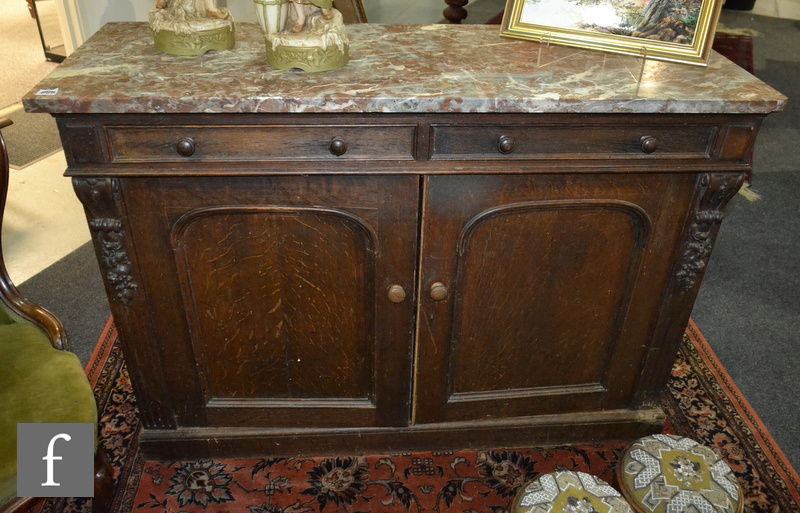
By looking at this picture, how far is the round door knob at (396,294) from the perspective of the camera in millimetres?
1560

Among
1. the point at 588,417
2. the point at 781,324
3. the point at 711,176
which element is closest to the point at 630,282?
the point at 711,176

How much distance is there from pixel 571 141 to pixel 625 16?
0.39 m

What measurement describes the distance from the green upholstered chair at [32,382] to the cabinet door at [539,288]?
79 centimetres

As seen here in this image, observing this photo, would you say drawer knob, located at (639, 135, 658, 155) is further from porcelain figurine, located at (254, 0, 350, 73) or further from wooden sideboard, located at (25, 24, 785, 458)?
porcelain figurine, located at (254, 0, 350, 73)

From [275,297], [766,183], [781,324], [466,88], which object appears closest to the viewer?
[466,88]

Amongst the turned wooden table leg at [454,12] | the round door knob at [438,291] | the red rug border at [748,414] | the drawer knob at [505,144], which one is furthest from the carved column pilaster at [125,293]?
the turned wooden table leg at [454,12]

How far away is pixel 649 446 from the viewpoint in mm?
1592

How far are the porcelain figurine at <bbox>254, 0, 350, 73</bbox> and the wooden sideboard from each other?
34 millimetres

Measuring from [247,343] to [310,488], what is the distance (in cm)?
46

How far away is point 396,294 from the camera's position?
1.56m

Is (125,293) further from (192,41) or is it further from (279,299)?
(192,41)

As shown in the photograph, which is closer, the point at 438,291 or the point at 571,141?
the point at 571,141

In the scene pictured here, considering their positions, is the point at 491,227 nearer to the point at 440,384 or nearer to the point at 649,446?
the point at 440,384

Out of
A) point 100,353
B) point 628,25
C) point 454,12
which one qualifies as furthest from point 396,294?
point 454,12
